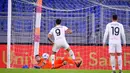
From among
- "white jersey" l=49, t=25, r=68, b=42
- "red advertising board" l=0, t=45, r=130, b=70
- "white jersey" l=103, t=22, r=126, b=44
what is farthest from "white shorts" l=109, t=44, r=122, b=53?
"red advertising board" l=0, t=45, r=130, b=70

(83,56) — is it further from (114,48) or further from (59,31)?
(114,48)

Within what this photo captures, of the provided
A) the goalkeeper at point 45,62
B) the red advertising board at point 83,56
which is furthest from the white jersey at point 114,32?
the red advertising board at point 83,56

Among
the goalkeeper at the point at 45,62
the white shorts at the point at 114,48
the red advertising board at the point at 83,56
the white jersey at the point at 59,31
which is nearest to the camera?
the white shorts at the point at 114,48

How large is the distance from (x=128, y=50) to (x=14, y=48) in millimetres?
4084

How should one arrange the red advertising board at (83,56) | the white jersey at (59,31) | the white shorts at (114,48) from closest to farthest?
the white shorts at (114,48)
the white jersey at (59,31)
the red advertising board at (83,56)

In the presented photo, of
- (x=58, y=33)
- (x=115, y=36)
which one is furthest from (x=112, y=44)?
(x=58, y=33)

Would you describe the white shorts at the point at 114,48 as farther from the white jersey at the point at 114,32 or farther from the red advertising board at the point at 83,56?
the red advertising board at the point at 83,56

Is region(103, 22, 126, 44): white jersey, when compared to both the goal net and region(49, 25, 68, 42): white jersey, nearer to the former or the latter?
region(49, 25, 68, 42): white jersey

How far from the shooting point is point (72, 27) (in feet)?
57.9

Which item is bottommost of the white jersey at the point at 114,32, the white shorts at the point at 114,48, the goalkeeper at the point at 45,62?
the goalkeeper at the point at 45,62

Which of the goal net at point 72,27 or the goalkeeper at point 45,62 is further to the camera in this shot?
the goal net at point 72,27

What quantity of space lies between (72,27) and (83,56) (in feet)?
6.25

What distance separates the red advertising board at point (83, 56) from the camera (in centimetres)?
1593

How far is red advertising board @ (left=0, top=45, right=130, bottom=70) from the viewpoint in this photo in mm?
15930
